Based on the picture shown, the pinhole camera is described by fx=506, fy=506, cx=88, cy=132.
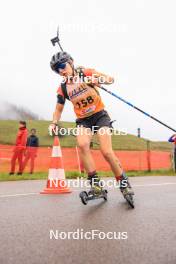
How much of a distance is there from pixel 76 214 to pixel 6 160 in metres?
16.4

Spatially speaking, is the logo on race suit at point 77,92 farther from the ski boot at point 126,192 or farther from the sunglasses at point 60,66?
the ski boot at point 126,192

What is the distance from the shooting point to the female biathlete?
6.55 metres

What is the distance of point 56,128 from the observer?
7.11 metres

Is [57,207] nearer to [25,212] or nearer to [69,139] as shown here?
[25,212]

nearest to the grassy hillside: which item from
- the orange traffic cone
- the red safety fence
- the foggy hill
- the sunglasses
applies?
the red safety fence

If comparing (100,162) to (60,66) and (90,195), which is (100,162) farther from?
(60,66)

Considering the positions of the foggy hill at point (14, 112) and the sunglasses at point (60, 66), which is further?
the foggy hill at point (14, 112)

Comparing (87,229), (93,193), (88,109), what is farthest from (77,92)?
(87,229)

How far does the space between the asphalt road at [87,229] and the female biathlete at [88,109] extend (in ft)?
1.65

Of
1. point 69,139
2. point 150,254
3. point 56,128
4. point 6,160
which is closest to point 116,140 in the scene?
point 69,139

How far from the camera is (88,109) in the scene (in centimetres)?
672

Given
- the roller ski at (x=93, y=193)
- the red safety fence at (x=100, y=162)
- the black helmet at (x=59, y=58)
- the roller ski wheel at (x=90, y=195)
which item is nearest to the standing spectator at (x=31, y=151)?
the red safety fence at (x=100, y=162)

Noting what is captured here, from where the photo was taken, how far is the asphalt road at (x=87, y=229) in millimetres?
3576

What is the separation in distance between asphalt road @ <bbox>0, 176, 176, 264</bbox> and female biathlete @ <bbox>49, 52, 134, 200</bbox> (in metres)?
0.50
